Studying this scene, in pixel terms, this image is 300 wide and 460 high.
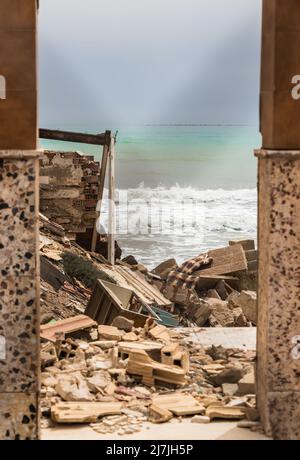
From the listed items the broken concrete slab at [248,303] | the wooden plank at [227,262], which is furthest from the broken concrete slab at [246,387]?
the wooden plank at [227,262]

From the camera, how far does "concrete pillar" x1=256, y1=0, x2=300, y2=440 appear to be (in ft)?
19.0

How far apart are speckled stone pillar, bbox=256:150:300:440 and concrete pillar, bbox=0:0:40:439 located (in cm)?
175

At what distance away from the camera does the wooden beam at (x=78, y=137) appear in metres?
14.9

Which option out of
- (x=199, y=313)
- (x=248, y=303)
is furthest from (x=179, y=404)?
(x=199, y=313)

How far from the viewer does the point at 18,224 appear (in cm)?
564

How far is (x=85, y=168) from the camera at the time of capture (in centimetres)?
1711

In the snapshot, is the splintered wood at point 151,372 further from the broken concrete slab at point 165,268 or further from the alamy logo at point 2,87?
the broken concrete slab at point 165,268

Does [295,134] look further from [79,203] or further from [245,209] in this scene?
[245,209]

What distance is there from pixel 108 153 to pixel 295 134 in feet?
30.7

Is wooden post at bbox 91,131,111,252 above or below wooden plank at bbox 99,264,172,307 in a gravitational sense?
above

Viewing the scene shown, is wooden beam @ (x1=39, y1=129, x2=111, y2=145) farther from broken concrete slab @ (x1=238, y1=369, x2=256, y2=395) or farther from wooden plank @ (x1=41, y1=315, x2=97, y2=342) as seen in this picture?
broken concrete slab @ (x1=238, y1=369, x2=256, y2=395)

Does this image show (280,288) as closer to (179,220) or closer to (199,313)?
(199,313)

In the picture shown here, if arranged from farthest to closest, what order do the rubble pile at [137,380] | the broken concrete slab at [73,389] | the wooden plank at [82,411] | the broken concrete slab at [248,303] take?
the broken concrete slab at [248,303]
the broken concrete slab at [73,389]
the rubble pile at [137,380]
the wooden plank at [82,411]

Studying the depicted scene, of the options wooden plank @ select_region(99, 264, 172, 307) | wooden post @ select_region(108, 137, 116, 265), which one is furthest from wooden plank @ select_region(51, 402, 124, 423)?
wooden post @ select_region(108, 137, 116, 265)
